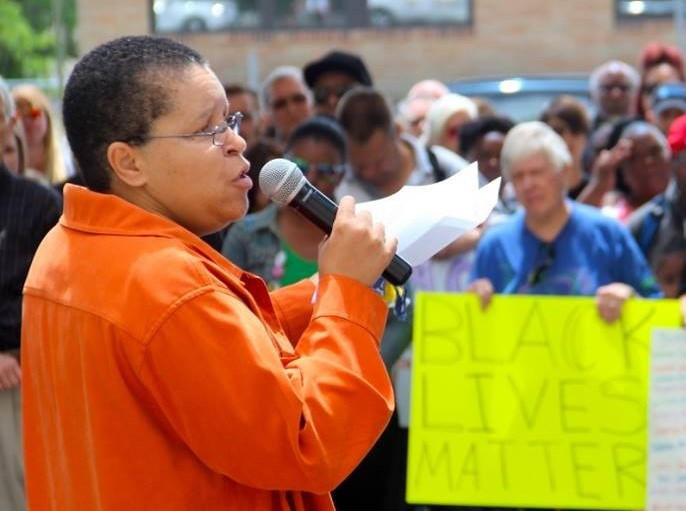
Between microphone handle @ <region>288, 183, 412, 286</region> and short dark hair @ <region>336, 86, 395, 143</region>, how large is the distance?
13.3 feet

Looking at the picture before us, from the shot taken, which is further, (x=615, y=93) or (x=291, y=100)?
(x=615, y=93)

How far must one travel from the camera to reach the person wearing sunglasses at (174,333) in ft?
7.62

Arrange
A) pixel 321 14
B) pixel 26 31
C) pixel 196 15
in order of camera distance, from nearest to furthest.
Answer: pixel 26 31 < pixel 196 15 < pixel 321 14

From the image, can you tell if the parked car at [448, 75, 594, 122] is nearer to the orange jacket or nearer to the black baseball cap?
the black baseball cap

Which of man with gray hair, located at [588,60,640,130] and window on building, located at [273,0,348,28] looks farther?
window on building, located at [273,0,348,28]

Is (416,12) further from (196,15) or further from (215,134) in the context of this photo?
(215,134)

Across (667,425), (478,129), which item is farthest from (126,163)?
(478,129)

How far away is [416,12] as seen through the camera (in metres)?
21.3

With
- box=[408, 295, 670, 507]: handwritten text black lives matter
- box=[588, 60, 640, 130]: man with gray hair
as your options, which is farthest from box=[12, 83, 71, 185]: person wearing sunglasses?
box=[588, 60, 640, 130]: man with gray hair

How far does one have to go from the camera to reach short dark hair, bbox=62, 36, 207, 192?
2465 mm

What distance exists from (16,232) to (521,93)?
8.92 metres

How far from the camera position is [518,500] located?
18.7 feet

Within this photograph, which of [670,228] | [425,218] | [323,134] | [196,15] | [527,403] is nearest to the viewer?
[425,218]

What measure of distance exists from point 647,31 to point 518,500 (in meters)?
16.6
